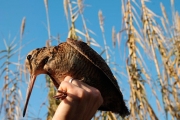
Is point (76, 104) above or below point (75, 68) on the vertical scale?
below

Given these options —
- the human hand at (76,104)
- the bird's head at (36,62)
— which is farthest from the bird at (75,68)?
the human hand at (76,104)

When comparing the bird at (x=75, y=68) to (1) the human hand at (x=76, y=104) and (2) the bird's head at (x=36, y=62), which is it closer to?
(2) the bird's head at (x=36, y=62)

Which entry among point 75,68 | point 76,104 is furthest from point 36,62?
point 76,104

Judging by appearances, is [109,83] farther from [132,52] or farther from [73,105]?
[73,105]

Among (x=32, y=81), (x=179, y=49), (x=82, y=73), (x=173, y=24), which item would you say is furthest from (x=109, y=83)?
(x=173, y=24)

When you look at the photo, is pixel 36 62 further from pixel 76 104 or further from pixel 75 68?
pixel 76 104

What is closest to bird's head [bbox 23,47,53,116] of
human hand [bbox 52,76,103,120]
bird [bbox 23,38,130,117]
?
bird [bbox 23,38,130,117]

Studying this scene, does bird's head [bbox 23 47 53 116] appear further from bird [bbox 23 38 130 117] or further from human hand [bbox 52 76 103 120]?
human hand [bbox 52 76 103 120]
